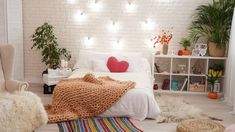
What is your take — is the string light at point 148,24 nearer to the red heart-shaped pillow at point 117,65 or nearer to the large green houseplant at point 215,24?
the large green houseplant at point 215,24

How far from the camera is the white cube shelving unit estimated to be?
4949mm

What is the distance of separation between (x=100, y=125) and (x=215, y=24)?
270 cm

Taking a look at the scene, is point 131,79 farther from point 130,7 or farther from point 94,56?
point 130,7

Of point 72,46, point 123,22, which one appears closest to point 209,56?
point 123,22

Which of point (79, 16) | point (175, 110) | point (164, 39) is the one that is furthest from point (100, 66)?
point (175, 110)

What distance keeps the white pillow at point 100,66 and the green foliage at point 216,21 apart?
5.31 feet

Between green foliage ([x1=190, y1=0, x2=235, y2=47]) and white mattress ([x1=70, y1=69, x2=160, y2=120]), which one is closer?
white mattress ([x1=70, y1=69, x2=160, y2=120])

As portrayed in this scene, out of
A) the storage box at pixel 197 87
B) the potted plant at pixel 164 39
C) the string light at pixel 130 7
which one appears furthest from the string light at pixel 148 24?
the storage box at pixel 197 87

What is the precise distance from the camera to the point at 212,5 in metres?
4.89

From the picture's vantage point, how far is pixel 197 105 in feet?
14.5

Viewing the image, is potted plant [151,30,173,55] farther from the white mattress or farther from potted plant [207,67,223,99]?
the white mattress

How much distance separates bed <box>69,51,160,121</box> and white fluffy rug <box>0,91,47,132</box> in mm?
912

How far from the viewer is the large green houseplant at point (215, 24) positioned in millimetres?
4738

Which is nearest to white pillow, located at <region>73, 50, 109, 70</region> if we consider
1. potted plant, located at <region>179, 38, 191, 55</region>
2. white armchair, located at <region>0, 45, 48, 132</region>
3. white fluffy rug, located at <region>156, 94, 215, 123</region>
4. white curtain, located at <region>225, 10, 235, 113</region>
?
white fluffy rug, located at <region>156, 94, 215, 123</region>
